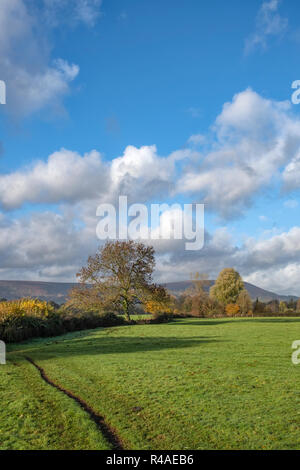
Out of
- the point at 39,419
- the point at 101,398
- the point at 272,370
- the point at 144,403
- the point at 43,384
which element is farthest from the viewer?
the point at 272,370

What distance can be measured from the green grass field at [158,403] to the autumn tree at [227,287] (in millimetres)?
62641

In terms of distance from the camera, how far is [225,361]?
45.7 ft

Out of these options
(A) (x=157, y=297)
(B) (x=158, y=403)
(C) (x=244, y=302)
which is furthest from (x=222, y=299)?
(B) (x=158, y=403)

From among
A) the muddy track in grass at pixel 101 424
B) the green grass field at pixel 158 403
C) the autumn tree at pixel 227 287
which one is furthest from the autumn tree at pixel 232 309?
the muddy track in grass at pixel 101 424

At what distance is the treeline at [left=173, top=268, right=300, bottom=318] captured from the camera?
225ft

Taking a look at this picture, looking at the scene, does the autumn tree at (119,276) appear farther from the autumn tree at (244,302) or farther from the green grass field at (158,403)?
the autumn tree at (244,302)

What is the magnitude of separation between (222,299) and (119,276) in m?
42.5

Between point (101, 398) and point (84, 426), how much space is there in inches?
81.2

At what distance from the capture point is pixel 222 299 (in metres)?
76.8

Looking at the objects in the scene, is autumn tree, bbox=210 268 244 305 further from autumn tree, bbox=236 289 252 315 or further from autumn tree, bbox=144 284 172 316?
autumn tree, bbox=144 284 172 316
